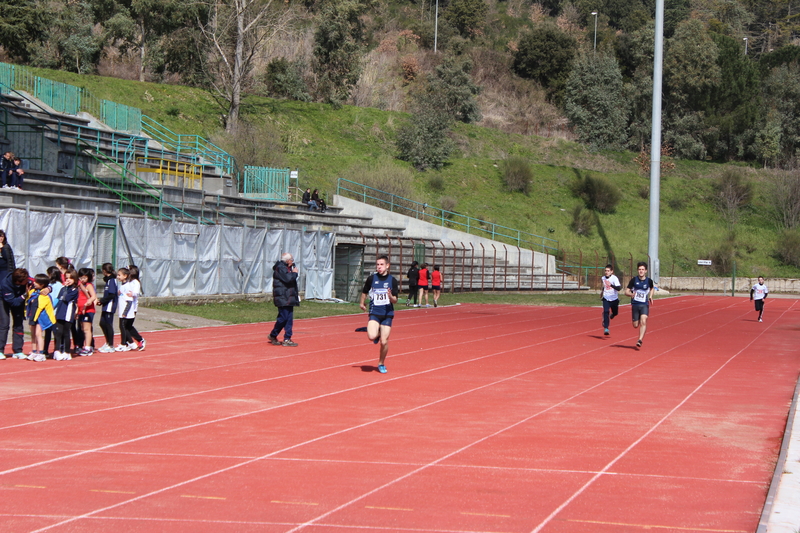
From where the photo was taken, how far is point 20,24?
2098 inches

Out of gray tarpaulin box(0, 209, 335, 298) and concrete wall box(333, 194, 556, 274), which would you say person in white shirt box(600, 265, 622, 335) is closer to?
gray tarpaulin box(0, 209, 335, 298)

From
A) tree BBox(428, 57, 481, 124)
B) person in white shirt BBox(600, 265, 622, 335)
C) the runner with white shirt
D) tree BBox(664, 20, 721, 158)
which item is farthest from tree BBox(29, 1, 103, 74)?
the runner with white shirt

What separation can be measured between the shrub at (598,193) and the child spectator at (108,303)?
167ft

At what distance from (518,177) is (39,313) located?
51.0 metres

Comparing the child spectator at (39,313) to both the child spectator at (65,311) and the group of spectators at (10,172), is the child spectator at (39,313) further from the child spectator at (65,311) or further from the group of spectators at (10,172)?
the group of spectators at (10,172)

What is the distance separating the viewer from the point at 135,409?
10.6 metres

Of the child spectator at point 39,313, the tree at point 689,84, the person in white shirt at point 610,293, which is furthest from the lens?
the tree at point 689,84

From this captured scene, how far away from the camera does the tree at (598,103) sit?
247 feet

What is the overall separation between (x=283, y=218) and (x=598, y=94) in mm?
45916

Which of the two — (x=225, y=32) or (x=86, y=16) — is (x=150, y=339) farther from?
(x=86, y=16)

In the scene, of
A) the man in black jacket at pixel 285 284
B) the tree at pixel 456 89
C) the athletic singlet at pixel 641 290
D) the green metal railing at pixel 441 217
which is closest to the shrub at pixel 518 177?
the green metal railing at pixel 441 217

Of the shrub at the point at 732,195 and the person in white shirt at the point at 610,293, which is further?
the shrub at the point at 732,195

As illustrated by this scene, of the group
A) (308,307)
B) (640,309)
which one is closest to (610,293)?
(640,309)

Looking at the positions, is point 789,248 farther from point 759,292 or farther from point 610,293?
point 610,293
